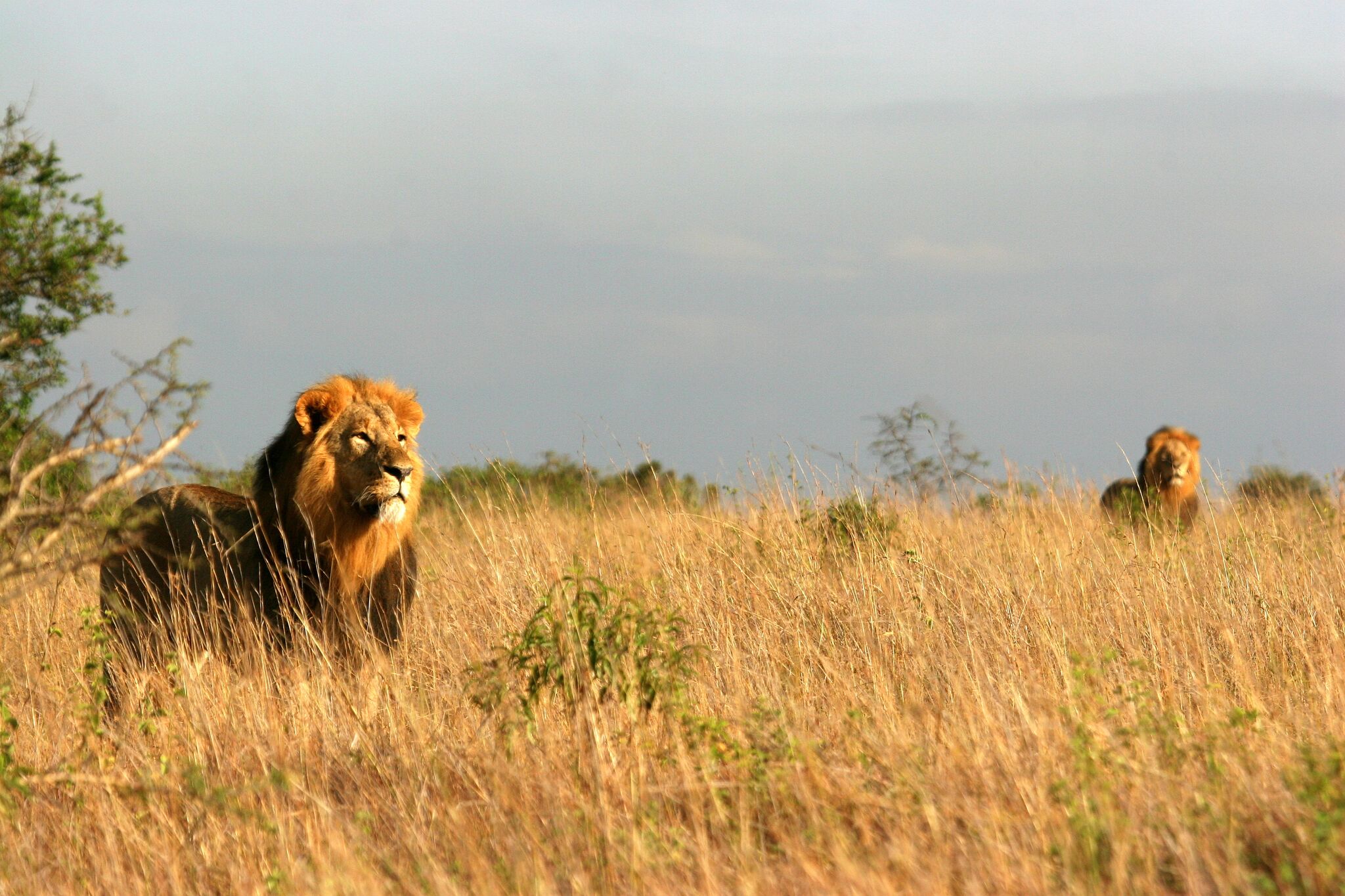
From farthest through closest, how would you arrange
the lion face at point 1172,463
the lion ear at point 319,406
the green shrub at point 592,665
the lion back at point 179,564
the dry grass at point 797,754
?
the lion face at point 1172,463 < the lion back at point 179,564 < the lion ear at point 319,406 < the green shrub at point 592,665 < the dry grass at point 797,754

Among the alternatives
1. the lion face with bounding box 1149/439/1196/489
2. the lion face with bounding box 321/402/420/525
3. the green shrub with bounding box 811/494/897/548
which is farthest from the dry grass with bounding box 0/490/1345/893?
the lion face with bounding box 1149/439/1196/489

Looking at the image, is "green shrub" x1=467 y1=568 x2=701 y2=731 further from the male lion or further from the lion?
the lion

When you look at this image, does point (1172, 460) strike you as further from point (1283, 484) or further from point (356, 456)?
point (356, 456)

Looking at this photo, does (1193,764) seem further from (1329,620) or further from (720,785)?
(1329,620)

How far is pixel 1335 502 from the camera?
9031 mm

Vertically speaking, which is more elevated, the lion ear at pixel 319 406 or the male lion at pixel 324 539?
the lion ear at pixel 319 406

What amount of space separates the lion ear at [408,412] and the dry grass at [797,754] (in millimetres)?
1076

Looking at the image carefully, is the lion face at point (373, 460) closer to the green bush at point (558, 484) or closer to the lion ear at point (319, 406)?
the lion ear at point (319, 406)

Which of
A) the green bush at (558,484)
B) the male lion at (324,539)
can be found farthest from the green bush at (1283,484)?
the male lion at (324,539)

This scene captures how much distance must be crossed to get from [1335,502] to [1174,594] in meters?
3.09

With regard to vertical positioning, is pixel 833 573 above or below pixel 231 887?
above

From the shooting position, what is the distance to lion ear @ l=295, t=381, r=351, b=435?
6418mm

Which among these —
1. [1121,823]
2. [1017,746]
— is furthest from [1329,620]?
[1121,823]

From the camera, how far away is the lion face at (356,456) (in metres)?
6.21
